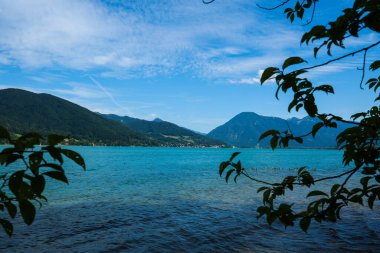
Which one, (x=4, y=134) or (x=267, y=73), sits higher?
(x=267, y=73)

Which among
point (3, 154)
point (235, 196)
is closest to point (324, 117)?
point (3, 154)

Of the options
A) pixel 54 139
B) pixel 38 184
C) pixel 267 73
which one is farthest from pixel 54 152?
pixel 267 73

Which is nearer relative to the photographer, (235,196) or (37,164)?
(37,164)

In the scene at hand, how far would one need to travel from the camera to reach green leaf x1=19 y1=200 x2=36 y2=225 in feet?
7.11

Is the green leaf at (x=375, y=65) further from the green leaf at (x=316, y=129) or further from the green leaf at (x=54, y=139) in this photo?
the green leaf at (x=54, y=139)

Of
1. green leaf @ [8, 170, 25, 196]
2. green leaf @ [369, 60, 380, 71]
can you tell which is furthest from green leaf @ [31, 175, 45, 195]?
green leaf @ [369, 60, 380, 71]

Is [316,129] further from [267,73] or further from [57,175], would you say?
[57,175]

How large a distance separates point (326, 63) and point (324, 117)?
0.80 metres

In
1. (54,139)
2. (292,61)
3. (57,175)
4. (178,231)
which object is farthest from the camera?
(178,231)

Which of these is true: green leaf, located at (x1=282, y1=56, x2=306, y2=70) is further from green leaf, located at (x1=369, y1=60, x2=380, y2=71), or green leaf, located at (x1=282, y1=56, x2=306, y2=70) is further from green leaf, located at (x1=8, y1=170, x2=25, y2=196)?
green leaf, located at (x1=8, y1=170, x2=25, y2=196)

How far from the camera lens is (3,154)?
7.27 feet

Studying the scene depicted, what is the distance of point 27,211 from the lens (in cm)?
219

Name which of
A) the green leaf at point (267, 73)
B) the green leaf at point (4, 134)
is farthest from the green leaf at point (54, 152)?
the green leaf at point (267, 73)

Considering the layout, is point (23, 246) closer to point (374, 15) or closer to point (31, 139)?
point (31, 139)
